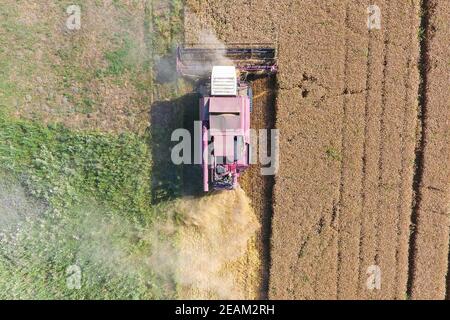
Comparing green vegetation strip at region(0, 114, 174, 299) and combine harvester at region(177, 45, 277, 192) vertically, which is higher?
combine harvester at region(177, 45, 277, 192)

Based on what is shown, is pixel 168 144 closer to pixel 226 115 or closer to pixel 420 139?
pixel 226 115

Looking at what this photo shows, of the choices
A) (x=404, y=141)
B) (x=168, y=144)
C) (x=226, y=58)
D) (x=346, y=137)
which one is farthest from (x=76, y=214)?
(x=404, y=141)

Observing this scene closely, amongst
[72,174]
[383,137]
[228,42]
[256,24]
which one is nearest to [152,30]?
[228,42]

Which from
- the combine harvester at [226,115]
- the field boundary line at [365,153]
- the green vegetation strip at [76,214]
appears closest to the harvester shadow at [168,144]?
the green vegetation strip at [76,214]

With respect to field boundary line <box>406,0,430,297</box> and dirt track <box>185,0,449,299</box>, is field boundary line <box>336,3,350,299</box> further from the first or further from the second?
field boundary line <box>406,0,430,297</box>

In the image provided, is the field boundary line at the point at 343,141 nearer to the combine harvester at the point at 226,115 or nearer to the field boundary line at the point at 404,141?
the field boundary line at the point at 404,141

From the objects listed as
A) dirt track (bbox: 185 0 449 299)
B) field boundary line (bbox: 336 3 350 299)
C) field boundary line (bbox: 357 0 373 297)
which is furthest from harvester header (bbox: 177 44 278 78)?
field boundary line (bbox: 357 0 373 297)

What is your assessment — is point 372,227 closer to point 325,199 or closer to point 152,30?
point 325,199
